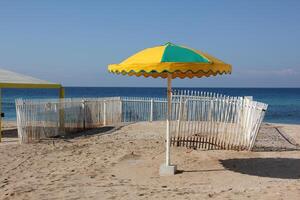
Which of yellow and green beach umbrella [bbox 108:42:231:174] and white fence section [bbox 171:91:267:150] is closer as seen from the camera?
yellow and green beach umbrella [bbox 108:42:231:174]

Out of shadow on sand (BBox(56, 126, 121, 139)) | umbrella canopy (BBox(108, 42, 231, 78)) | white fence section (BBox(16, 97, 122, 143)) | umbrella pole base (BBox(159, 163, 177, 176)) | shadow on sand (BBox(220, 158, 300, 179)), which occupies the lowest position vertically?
Result: shadow on sand (BBox(56, 126, 121, 139))

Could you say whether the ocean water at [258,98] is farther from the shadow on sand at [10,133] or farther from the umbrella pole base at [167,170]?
the umbrella pole base at [167,170]

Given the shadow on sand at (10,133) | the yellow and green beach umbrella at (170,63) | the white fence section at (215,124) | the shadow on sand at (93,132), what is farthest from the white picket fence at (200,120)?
the yellow and green beach umbrella at (170,63)

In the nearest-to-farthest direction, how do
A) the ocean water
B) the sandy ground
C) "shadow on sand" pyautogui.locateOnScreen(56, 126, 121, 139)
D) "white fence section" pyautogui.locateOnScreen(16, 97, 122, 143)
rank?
the sandy ground < "white fence section" pyautogui.locateOnScreen(16, 97, 122, 143) < "shadow on sand" pyautogui.locateOnScreen(56, 126, 121, 139) < the ocean water

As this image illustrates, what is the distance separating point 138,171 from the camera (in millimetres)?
9922

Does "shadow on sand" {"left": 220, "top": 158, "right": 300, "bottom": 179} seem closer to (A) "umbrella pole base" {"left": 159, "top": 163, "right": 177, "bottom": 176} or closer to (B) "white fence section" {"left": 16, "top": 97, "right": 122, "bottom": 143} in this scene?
(A) "umbrella pole base" {"left": 159, "top": 163, "right": 177, "bottom": 176}

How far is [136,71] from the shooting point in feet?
27.1

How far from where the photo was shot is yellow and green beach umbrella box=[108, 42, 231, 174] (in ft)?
26.3

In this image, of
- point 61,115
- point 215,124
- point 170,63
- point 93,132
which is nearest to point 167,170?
point 170,63

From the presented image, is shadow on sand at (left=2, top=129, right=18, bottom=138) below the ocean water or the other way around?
the other way around


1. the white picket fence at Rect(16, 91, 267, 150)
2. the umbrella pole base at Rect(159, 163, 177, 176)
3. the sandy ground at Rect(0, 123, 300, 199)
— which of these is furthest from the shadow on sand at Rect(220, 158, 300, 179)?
the umbrella pole base at Rect(159, 163, 177, 176)

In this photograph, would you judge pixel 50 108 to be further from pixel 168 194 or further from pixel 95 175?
pixel 168 194

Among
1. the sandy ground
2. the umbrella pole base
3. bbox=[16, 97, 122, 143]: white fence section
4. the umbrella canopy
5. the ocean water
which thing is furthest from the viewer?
the ocean water

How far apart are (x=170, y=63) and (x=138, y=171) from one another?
303 cm
